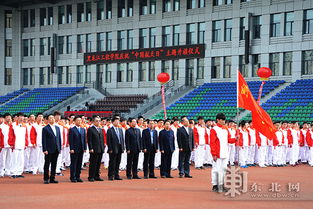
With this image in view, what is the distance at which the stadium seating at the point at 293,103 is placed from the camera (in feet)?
112

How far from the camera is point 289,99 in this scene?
3656cm

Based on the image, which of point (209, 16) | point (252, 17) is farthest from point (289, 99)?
point (209, 16)

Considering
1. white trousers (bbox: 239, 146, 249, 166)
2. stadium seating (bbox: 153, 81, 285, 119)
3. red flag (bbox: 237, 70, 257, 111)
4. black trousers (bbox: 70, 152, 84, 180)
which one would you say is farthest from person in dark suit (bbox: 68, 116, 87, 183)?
stadium seating (bbox: 153, 81, 285, 119)

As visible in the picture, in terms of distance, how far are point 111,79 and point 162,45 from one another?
20.5ft

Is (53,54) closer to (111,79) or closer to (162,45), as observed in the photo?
(111,79)

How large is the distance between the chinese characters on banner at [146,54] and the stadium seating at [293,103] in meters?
8.77

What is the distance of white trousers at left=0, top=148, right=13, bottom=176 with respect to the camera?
61.7 ft

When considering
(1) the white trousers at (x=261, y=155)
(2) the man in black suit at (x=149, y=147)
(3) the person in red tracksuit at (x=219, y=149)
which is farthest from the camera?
(1) the white trousers at (x=261, y=155)

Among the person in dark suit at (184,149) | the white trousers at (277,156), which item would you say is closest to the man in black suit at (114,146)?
the person in dark suit at (184,149)

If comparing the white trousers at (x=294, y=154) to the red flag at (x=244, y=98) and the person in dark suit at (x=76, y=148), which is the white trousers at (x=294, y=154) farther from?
Answer: the person in dark suit at (x=76, y=148)

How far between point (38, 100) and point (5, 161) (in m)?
33.0

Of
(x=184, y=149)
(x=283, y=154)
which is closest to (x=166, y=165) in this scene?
(x=184, y=149)

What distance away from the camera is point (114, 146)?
18.1m

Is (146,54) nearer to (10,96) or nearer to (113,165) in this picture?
(10,96)
